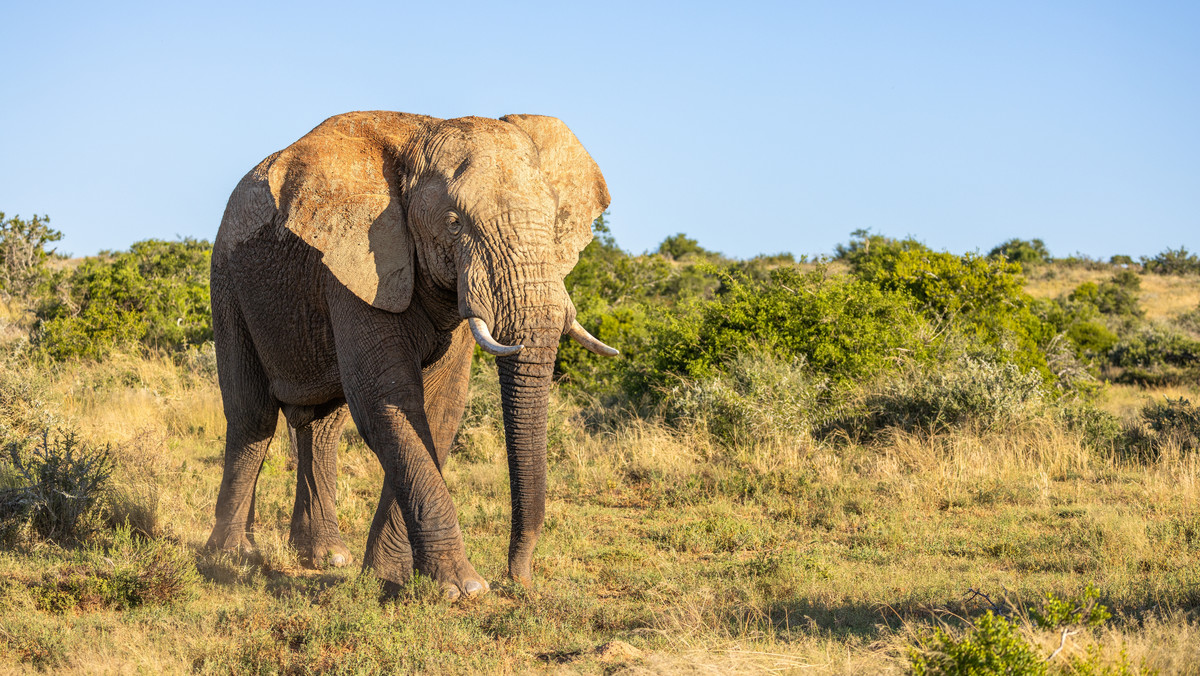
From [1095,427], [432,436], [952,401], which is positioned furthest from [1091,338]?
[432,436]

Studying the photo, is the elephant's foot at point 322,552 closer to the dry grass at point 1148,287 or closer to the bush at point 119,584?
the bush at point 119,584

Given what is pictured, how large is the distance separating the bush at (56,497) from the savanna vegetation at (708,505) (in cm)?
2

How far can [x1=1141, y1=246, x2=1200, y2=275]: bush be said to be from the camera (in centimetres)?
4666

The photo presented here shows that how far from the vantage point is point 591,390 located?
46.7 ft

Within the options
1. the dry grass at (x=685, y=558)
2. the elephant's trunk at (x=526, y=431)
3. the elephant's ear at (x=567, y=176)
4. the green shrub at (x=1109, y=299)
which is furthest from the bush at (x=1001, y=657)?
the green shrub at (x=1109, y=299)

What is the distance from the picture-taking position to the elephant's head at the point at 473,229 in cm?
547

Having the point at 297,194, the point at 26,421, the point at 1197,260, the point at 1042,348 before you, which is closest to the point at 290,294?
the point at 297,194

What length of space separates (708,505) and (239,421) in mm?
3898

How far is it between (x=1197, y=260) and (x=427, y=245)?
51.1 meters

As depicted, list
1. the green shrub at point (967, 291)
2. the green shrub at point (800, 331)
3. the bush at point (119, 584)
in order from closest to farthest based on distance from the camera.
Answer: the bush at point (119, 584) < the green shrub at point (800, 331) < the green shrub at point (967, 291)

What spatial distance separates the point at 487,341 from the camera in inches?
207

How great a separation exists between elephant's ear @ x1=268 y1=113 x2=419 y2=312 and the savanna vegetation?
1764 millimetres

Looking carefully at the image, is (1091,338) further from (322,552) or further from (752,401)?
(322,552)

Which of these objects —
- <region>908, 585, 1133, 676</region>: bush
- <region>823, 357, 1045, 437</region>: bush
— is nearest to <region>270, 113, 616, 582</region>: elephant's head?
<region>908, 585, 1133, 676</region>: bush
